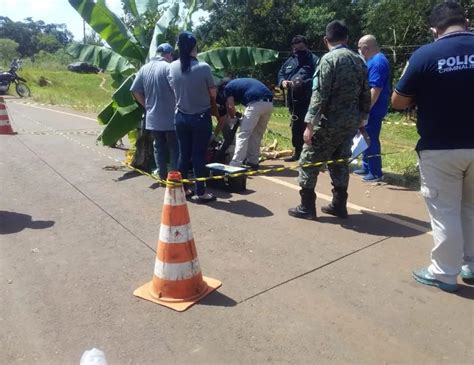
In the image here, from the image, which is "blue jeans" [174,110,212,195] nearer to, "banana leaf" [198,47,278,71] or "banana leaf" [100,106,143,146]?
"banana leaf" [100,106,143,146]

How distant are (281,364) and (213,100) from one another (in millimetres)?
3781

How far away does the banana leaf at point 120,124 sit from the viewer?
8.01 metres

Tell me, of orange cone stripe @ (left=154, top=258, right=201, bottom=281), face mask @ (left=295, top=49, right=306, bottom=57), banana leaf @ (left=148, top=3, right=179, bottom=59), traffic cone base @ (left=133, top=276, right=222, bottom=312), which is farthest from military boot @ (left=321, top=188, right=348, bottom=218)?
banana leaf @ (left=148, top=3, right=179, bottom=59)

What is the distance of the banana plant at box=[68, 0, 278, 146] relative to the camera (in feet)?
26.3

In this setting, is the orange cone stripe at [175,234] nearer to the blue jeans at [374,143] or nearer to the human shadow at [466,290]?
the human shadow at [466,290]

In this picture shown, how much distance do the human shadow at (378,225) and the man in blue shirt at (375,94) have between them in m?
1.49

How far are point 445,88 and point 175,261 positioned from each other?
2442mm

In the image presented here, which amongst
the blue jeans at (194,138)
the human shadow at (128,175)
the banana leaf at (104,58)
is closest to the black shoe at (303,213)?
the blue jeans at (194,138)

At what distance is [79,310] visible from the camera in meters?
3.65

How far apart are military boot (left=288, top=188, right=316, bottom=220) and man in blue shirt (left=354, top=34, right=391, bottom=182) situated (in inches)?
74.3

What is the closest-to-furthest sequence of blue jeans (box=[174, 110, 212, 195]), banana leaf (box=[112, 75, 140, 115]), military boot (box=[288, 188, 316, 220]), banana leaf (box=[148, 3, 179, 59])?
1. military boot (box=[288, 188, 316, 220])
2. blue jeans (box=[174, 110, 212, 195])
3. banana leaf (box=[112, 75, 140, 115])
4. banana leaf (box=[148, 3, 179, 59])

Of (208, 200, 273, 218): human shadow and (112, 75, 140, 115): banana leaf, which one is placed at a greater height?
(112, 75, 140, 115): banana leaf

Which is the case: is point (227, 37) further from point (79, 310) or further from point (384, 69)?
point (79, 310)

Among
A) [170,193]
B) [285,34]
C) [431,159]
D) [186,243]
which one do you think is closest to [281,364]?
[186,243]
